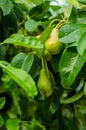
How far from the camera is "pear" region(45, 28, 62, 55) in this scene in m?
0.73

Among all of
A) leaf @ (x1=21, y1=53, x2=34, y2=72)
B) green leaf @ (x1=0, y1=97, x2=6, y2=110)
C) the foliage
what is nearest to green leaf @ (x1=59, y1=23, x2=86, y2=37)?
the foliage

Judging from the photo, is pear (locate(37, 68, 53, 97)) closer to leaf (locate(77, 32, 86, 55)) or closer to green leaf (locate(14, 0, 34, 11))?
leaf (locate(77, 32, 86, 55))

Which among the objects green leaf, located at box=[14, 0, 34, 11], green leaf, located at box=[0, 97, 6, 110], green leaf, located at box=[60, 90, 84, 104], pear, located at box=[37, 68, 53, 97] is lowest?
green leaf, located at box=[60, 90, 84, 104]

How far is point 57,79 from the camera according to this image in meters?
0.84

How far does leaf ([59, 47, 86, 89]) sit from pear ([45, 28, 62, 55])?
3 centimetres

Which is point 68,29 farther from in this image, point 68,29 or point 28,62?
point 28,62

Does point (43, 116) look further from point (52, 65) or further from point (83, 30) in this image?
point (83, 30)

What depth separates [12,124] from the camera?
85 centimetres

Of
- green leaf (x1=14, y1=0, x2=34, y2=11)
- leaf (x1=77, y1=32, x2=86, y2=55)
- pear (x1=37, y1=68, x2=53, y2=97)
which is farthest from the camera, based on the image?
green leaf (x1=14, y1=0, x2=34, y2=11)

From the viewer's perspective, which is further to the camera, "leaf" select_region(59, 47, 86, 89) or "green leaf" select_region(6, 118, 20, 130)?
"green leaf" select_region(6, 118, 20, 130)

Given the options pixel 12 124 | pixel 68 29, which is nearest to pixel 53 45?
pixel 68 29

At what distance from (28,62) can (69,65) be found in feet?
0.38

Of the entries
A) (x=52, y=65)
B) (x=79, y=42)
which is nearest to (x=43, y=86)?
(x=52, y=65)

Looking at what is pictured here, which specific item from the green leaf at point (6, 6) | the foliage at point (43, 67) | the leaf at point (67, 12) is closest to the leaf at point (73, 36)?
the foliage at point (43, 67)
